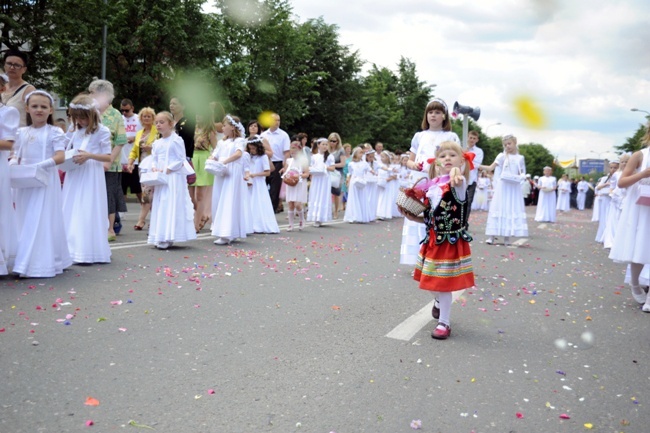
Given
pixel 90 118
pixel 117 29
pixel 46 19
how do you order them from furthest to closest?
pixel 117 29
pixel 46 19
pixel 90 118

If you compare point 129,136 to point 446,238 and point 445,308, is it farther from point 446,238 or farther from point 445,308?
point 445,308

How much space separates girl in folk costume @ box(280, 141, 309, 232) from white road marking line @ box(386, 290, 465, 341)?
9062 millimetres

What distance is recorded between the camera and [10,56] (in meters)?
8.74

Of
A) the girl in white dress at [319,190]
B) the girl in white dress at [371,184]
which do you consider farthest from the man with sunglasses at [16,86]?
the girl in white dress at [371,184]

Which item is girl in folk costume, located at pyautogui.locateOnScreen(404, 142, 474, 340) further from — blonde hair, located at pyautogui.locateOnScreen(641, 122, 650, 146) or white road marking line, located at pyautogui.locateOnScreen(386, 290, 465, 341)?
Answer: blonde hair, located at pyautogui.locateOnScreen(641, 122, 650, 146)

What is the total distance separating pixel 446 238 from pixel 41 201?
4411 mm

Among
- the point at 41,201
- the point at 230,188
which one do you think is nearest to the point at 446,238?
the point at 41,201

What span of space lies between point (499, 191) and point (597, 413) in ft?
35.8

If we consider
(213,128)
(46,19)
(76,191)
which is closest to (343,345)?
(76,191)

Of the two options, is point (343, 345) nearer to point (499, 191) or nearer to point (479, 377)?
point (479, 377)

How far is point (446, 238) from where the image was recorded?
5.83 m

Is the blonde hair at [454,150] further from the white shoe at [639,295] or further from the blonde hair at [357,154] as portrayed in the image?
the blonde hair at [357,154]

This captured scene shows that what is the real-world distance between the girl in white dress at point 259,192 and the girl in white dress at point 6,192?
6.96m

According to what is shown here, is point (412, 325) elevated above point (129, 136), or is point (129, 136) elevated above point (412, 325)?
point (129, 136)
